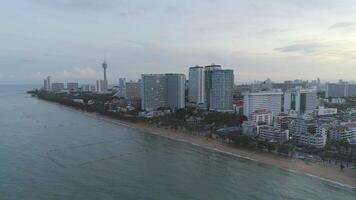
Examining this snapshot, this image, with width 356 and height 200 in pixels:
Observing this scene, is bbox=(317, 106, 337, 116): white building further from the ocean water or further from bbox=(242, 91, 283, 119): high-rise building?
the ocean water

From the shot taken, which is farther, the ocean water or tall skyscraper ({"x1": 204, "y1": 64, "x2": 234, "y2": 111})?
tall skyscraper ({"x1": 204, "y1": 64, "x2": 234, "y2": 111})

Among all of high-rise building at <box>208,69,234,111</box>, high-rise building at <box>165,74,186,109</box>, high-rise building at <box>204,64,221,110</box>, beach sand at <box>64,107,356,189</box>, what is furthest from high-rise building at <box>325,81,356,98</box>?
beach sand at <box>64,107,356,189</box>

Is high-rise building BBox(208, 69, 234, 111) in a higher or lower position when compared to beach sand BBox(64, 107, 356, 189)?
higher

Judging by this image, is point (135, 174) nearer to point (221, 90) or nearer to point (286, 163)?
point (286, 163)

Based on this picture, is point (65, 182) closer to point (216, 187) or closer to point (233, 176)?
point (216, 187)

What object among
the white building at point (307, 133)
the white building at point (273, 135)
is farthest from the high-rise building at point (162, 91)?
the white building at point (307, 133)

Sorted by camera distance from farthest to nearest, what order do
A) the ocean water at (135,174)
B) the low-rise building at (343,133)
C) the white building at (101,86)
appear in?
the white building at (101,86) < the low-rise building at (343,133) < the ocean water at (135,174)

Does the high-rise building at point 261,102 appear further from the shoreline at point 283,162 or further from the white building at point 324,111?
the shoreline at point 283,162
